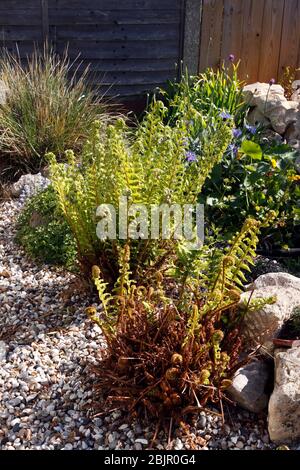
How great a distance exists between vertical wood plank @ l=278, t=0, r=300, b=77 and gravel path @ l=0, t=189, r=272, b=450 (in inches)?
202

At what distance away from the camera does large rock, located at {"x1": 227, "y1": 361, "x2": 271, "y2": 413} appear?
2.77 m

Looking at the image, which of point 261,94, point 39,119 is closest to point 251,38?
point 261,94

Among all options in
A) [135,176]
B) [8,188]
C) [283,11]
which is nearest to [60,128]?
[8,188]

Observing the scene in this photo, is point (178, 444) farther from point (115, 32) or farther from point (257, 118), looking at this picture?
point (115, 32)

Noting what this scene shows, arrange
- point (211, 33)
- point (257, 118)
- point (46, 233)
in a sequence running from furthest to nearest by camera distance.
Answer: point (211, 33) → point (257, 118) → point (46, 233)

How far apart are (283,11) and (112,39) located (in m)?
2.15

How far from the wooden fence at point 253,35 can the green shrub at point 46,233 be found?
362 centimetres

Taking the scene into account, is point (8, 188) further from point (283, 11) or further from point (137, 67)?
point (283, 11)

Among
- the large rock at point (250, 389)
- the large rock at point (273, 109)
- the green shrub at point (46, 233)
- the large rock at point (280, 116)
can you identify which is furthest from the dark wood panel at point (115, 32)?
the large rock at point (250, 389)

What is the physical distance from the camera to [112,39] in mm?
7031

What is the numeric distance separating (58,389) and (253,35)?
578 centimetres

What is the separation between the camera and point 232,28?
741 centimetres

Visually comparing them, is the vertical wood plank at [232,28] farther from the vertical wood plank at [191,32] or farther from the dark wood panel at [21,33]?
the dark wood panel at [21,33]

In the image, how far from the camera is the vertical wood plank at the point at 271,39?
7559mm
